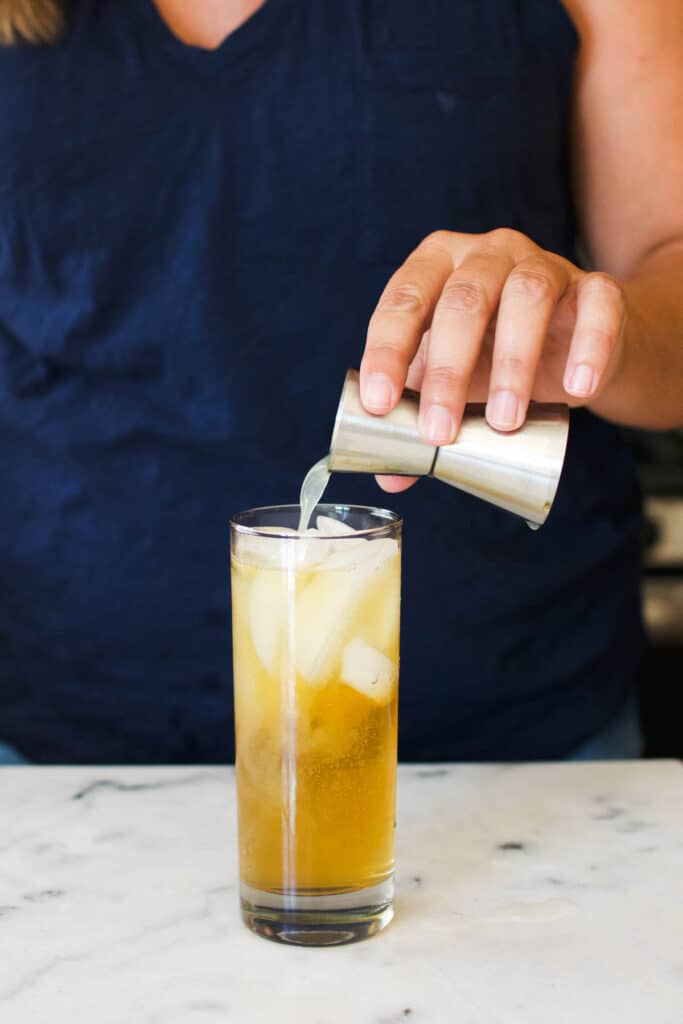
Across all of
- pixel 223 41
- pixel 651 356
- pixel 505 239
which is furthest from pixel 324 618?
pixel 223 41

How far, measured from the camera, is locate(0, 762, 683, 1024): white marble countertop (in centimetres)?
81

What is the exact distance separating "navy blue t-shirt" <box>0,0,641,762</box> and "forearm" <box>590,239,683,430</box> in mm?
179

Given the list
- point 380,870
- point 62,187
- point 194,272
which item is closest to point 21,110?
point 62,187

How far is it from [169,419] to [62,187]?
0.29 metres

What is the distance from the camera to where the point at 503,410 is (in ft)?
2.85

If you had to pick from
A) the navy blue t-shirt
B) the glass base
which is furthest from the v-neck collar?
the glass base

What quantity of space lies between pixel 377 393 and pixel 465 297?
0.13 m

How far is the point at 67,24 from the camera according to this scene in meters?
1.39

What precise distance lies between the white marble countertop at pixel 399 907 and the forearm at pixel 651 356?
376mm

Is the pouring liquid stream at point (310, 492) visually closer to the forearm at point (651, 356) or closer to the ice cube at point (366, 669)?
the ice cube at point (366, 669)

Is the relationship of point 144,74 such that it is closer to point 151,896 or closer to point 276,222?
point 276,222

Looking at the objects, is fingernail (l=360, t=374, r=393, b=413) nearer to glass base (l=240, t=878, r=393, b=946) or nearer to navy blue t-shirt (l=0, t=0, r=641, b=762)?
glass base (l=240, t=878, r=393, b=946)

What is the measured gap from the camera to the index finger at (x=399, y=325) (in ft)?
2.84

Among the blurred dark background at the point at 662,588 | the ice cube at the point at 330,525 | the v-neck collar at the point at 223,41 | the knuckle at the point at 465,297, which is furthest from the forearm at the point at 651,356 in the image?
the blurred dark background at the point at 662,588
